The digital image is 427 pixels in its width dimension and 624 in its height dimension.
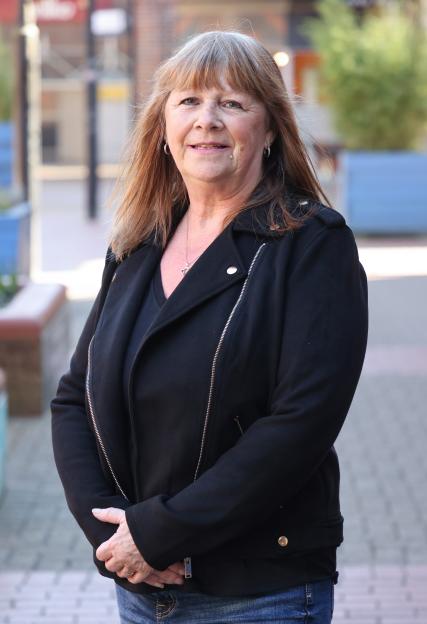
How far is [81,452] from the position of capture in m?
2.65

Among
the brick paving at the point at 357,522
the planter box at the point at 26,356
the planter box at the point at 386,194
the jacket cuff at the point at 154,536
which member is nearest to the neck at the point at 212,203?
the jacket cuff at the point at 154,536

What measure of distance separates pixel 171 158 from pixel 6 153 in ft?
58.1

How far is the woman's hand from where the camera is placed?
8.06 feet

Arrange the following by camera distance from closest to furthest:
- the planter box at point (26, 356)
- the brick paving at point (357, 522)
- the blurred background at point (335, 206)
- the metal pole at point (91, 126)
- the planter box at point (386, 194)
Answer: the brick paving at point (357, 522) → the blurred background at point (335, 206) → the planter box at point (26, 356) → the planter box at point (386, 194) → the metal pole at point (91, 126)

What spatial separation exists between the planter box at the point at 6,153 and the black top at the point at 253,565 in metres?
17.5

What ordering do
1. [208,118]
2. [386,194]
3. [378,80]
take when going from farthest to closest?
[378,80] → [386,194] → [208,118]

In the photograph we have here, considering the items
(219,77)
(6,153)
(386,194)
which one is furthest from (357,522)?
(6,153)

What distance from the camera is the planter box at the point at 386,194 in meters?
17.2

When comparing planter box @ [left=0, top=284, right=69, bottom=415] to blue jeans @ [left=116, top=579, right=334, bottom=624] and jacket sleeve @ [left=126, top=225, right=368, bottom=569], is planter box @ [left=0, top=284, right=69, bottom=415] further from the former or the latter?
jacket sleeve @ [left=126, top=225, right=368, bottom=569]

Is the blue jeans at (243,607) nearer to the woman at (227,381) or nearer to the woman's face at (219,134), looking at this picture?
the woman at (227,381)

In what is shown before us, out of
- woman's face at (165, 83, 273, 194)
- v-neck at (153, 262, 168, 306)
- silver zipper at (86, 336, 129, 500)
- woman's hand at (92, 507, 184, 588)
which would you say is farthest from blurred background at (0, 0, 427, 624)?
woman's hand at (92, 507, 184, 588)

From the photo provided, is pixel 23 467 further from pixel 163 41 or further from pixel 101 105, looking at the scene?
pixel 101 105

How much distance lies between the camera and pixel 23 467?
22.1ft

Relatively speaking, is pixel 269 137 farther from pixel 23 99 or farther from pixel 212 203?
pixel 23 99
